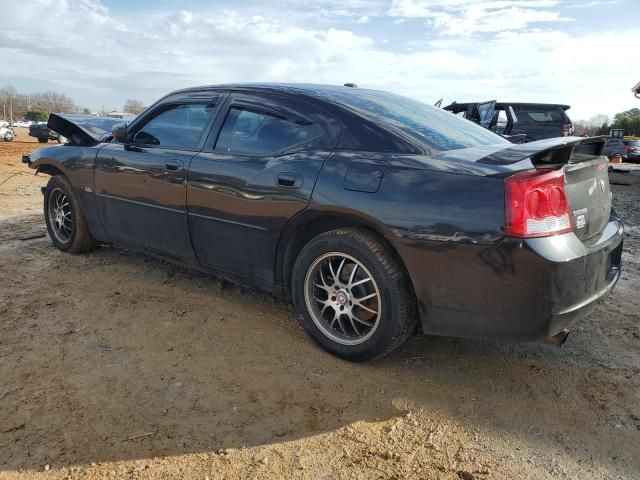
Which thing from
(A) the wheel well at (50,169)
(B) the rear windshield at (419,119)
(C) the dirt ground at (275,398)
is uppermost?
(B) the rear windshield at (419,119)

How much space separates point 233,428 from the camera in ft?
7.77

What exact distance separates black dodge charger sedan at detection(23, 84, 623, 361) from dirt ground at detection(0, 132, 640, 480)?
1.09 feet

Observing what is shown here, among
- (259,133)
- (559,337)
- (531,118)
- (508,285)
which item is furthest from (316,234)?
(531,118)

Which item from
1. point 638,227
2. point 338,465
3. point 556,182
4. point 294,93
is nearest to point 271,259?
point 294,93

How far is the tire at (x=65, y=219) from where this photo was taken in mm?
4711

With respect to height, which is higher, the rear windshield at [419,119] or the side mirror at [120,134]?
the rear windshield at [419,119]

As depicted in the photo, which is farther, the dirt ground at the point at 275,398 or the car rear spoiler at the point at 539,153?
the car rear spoiler at the point at 539,153

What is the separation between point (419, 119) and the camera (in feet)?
10.9

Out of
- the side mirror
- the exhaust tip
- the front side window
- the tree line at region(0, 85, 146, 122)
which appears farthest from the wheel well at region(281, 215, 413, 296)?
the tree line at region(0, 85, 146, 122)

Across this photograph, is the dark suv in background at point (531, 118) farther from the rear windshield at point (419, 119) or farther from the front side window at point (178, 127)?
the front side window at point (178, 127)

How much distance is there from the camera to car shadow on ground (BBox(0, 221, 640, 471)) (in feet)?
7.60

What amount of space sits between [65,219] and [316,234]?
2.99m

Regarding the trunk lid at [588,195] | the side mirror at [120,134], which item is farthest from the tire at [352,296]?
the side mirror at [120,134]

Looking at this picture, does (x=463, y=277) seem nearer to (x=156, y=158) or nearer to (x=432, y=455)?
(x=432, y=455)
